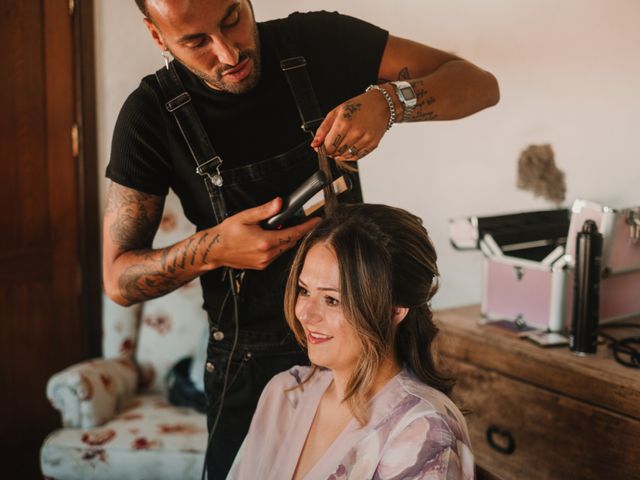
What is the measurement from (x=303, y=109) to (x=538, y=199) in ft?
3.12

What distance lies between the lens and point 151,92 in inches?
49.4

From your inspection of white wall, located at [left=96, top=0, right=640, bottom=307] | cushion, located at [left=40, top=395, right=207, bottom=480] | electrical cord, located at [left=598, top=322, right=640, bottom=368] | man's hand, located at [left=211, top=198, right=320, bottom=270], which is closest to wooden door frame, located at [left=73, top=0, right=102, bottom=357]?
white wall, located at [left=96, top=0, right=640, bottom=307]

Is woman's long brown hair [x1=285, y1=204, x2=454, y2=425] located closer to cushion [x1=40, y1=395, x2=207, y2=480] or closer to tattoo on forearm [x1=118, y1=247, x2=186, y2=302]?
tattoo on forearm [x1=118, y1=247, x2=186, y2=302]

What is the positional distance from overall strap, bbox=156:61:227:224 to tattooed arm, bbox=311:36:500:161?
24cm

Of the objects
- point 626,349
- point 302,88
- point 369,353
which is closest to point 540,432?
point 626,349

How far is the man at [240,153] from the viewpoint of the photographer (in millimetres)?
1175

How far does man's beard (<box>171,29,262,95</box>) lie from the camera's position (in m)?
1.19

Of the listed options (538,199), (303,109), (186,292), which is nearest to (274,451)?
(303,109)

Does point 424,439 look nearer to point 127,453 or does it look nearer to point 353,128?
point 353,128

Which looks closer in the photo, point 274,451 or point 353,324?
point 353,324

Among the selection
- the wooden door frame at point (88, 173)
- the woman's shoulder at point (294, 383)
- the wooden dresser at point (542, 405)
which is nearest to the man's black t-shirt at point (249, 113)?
the woman's shoulder at point (294, 383)

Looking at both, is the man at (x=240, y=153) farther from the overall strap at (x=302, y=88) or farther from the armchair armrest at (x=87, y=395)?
the armchair armrest at (x=87, y=395)

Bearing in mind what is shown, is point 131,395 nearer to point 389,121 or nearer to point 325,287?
point 325,287

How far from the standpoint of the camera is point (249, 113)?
129cm
